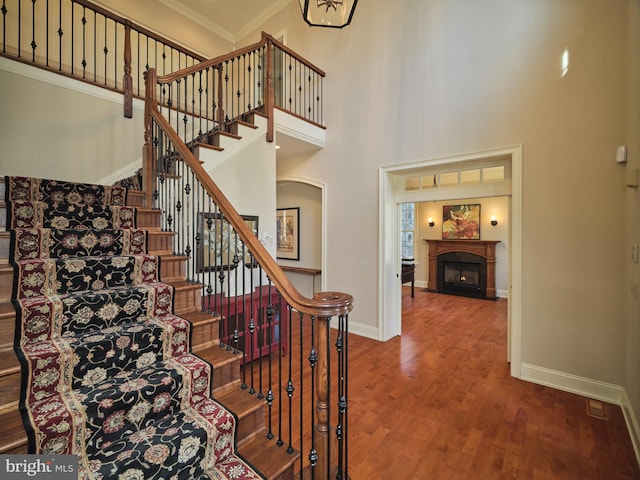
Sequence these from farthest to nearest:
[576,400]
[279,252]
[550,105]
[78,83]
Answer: [279,252]
[78,83]
[550,105]
[576,400]

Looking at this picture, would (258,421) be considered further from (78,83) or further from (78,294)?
(78,83)

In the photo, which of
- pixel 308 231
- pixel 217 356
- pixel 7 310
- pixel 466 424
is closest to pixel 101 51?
pixel 308 231

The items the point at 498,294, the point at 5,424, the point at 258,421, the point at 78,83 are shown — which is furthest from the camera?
the point at 498,294

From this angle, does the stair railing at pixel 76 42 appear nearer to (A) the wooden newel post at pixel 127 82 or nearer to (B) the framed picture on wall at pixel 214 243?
(A) the wooden newel post at pixel 127 82

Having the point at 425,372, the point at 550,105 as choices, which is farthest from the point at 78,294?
the point at 550,105

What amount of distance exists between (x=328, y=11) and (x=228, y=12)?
15.3 ft

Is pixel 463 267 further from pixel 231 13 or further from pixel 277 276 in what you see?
pixel 231 13

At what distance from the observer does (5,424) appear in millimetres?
1172

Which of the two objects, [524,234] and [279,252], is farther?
[279,252]

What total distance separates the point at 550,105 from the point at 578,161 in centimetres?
63

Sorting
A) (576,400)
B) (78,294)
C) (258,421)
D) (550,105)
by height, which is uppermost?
(550,105)

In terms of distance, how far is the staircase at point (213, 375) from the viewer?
1.24 meters

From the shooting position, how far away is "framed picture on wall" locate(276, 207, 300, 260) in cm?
574

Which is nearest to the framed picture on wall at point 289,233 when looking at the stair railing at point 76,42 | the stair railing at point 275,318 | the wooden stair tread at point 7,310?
the stair railing at point 275,318
